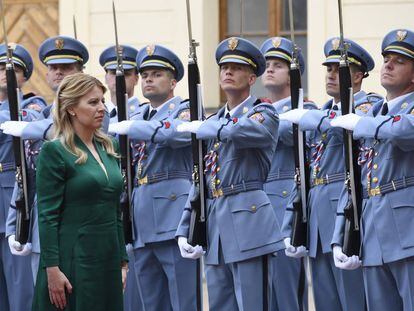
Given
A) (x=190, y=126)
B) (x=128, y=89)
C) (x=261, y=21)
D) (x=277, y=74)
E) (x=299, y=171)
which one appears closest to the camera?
(x=190, y=126)

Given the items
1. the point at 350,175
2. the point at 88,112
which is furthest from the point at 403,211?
the point at 88,112

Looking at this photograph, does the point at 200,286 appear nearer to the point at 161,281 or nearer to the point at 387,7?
the point at 161,281

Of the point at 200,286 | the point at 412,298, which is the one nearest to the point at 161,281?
the point at 200,286

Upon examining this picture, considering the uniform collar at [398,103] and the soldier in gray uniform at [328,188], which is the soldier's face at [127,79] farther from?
the uniform collar at [398,103]

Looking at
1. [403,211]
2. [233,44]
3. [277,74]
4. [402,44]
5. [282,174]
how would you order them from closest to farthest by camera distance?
[403,211] → [402,44] → [233,44] → [282,174] → [277,74]

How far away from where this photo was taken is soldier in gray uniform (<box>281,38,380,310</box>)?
8125 mm

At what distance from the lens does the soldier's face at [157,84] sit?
8961mm

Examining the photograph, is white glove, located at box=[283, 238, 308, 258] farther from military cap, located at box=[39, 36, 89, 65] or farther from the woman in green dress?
military cap, located at box=[39, 36, 89, 65]

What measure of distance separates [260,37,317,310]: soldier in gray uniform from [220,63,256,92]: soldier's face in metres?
0.70

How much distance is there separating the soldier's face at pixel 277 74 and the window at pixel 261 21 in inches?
132

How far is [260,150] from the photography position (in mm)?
8039

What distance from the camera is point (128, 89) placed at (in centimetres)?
950

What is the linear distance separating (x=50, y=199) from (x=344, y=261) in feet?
5.76

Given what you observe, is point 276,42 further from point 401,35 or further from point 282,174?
point 401,35
